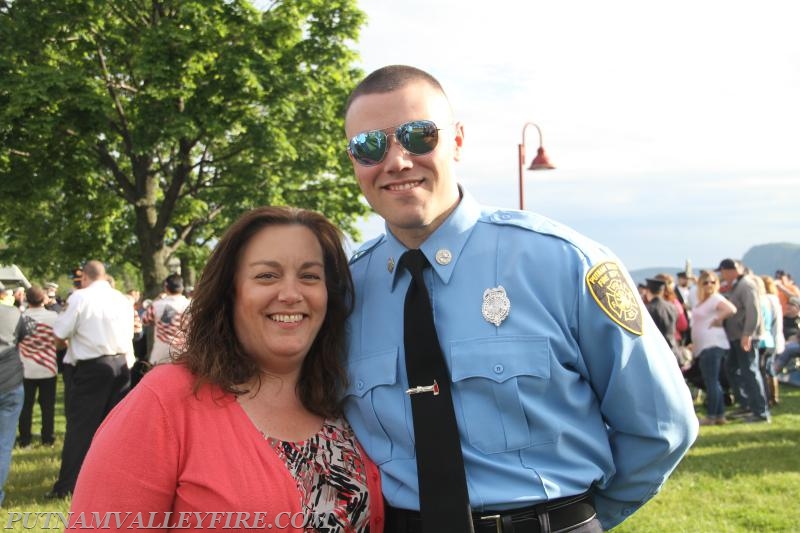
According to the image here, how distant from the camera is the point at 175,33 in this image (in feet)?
51.7

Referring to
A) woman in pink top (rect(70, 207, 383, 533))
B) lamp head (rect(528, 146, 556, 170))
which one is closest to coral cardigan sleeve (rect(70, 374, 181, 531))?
woman in pink top (rect(70, 207, 383, 533))

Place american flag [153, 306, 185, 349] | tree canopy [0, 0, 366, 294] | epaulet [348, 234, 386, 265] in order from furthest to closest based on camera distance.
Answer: tree canopy [0, 0, 366, 294] < american flag [153, 306, 185, 349] < epaulet [348, 234, 386, 265]

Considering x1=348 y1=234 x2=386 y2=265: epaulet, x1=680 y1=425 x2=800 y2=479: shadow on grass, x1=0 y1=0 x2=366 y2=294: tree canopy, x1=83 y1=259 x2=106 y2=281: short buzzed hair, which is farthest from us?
x1=0 y1=0 x2=366 y2=294: tree canopy

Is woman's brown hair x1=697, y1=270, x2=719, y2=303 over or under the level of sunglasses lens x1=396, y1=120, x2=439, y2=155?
under

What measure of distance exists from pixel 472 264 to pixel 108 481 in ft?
4.15

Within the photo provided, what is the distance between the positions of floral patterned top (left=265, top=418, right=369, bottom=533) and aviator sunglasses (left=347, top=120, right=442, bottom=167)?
955 mm

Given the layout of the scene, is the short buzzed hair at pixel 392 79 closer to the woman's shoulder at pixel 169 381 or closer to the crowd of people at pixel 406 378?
the crowd of people at pixel 406 378

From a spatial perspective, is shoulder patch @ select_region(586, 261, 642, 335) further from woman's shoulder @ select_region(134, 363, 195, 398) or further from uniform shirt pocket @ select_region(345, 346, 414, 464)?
woman's shoulder @ select_region(134, 363, 195, 398)

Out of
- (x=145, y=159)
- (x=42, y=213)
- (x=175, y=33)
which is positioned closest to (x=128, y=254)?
(x=42, y=213)

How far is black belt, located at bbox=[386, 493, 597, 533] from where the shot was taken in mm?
2125

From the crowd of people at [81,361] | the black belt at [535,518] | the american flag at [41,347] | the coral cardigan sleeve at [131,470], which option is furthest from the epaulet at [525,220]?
the american flag at [41,347]

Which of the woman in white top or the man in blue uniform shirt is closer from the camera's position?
the man in blue uniform shirt

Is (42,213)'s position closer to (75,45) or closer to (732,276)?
(75,45)

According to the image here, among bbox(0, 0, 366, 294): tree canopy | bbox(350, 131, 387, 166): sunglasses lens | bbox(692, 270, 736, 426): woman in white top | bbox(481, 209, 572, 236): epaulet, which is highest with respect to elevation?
bbox(0, 0, 366, 294): tree canopy
